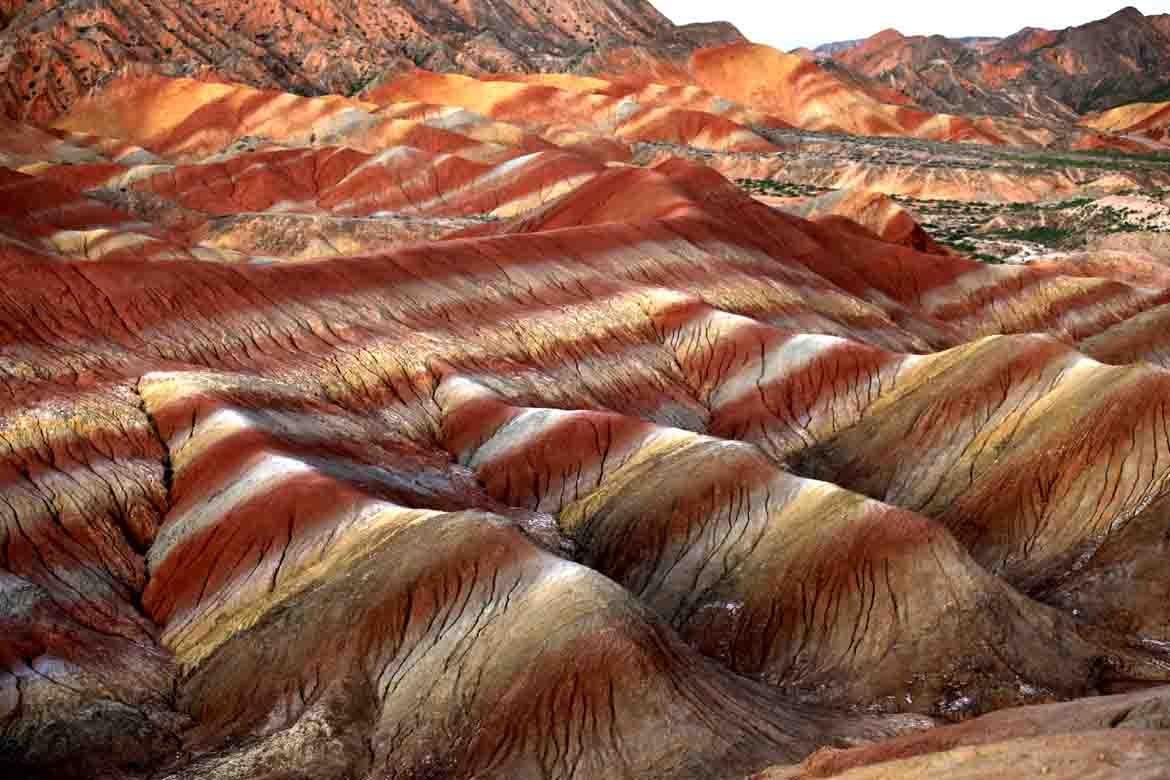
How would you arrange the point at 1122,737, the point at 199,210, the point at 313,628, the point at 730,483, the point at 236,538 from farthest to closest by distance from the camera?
the point at 199,210, the point at 730,483, the point at 236,538, the point at 313,628, the point at 1122,737

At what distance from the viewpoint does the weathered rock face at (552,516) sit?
2588 cm

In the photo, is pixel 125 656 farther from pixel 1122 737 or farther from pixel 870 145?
pixel 870 145

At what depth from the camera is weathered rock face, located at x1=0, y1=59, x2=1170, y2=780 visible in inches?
1019

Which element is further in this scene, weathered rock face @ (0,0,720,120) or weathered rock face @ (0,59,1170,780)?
weathered rock face @ (0,0,720,120)

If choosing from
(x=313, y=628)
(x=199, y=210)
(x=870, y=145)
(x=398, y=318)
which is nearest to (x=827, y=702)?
(x=313, y=628)

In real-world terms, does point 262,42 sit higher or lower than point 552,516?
higher

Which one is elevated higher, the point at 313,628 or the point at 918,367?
the point at 918,367

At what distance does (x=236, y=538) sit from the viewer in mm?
31328

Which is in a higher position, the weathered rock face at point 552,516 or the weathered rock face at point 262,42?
the weathered rock face at point 262,42

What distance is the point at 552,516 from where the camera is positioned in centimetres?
3806

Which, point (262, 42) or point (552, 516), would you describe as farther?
point (262, 42)

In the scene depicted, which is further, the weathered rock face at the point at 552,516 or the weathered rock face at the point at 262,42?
the weathered rock face at the point at 262,42

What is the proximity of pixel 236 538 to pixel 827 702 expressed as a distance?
15790mm

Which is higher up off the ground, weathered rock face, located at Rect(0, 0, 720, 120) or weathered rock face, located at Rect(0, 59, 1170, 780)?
weathered rock face, located at Rect(0, 0, 720, 120)
